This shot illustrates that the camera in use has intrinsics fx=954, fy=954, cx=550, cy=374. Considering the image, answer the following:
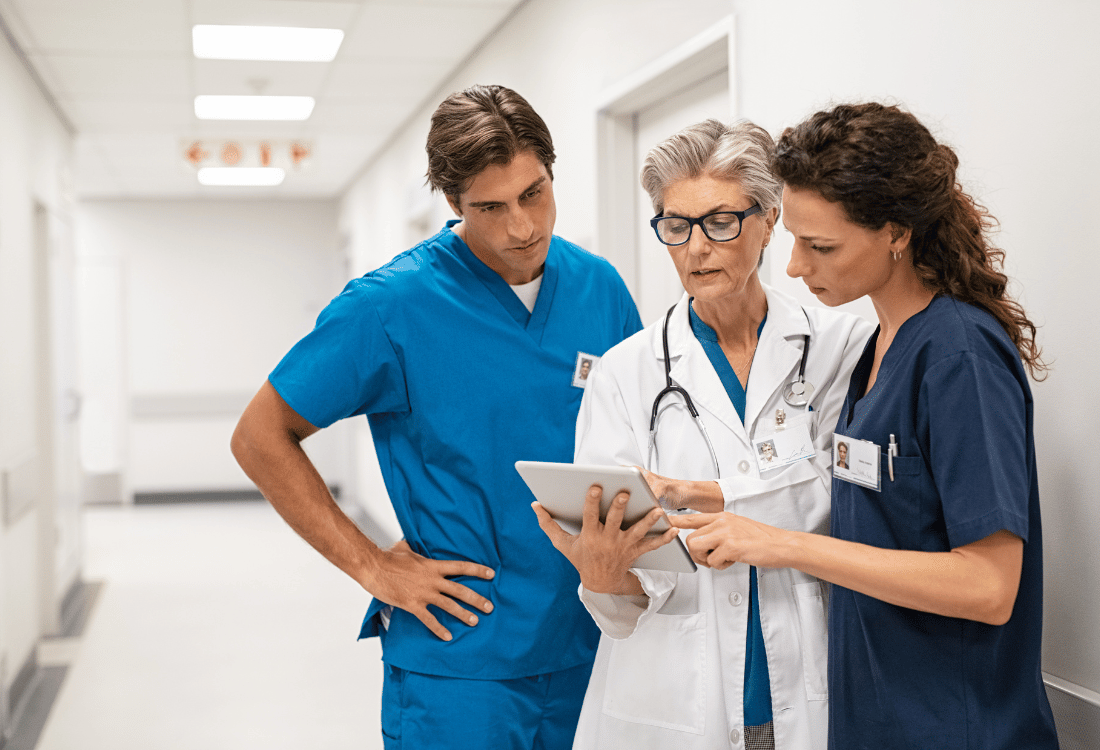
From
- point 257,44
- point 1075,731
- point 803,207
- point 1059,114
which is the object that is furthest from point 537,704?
point 257,44

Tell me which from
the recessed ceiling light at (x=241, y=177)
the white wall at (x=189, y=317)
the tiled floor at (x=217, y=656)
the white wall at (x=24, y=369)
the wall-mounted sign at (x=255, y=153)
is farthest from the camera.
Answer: the white wall at (x=189, y=317)

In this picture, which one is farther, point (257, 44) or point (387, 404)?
point (257, 44)

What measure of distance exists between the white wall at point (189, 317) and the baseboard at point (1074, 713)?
A: 8520 mm

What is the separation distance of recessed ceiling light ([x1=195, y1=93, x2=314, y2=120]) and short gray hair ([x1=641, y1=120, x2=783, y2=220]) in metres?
4.59

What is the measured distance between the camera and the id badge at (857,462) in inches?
45.0

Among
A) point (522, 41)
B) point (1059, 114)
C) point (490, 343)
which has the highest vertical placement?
point (522, 41)

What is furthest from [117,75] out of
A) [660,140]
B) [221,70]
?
[660,140]

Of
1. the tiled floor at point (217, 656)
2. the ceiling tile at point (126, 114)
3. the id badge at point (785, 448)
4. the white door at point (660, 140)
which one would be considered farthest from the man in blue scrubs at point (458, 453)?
the ceiling tile at point (126, 114)

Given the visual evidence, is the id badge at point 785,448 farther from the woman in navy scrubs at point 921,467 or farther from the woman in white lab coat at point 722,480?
the woman in navy scrubs at point 921,467

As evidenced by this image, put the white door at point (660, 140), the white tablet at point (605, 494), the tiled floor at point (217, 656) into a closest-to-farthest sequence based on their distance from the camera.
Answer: the white tablet at point (605, 494) < the white door at point (660, 140) < the tiled floor at point (217, 656)

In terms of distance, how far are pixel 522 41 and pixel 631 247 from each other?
1245 mm

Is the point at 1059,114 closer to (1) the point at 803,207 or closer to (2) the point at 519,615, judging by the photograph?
(1) the point at 803,207

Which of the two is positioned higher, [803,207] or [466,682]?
[803,207]

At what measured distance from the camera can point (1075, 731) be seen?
1.41 m
